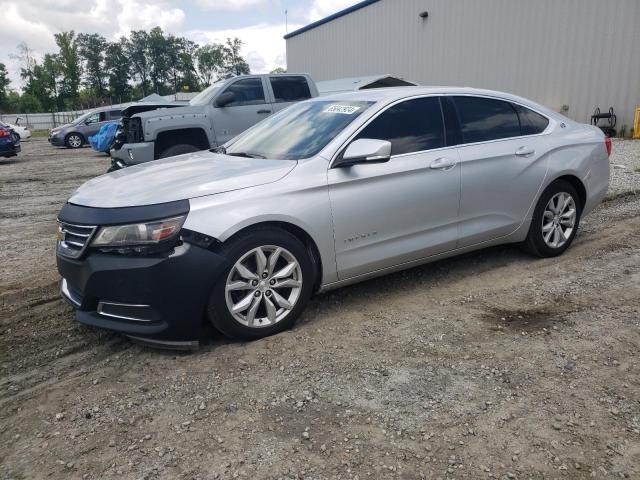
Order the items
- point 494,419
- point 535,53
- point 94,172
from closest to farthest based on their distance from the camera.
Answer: point 494,419
point 94,172
point 535,53

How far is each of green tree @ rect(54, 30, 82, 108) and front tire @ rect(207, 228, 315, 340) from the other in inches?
3188

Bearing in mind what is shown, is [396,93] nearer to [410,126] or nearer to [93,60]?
[410,126]

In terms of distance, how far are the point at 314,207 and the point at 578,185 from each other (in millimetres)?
2961

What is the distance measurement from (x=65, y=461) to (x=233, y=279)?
1.35 m

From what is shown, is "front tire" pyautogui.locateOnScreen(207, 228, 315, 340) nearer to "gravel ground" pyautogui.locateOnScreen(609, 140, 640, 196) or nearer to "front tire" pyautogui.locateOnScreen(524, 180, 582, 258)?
"front tire" pyautogui.locateOnScreen(524, 180, 582, 258)

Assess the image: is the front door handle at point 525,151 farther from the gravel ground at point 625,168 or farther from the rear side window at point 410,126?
the gravel ground at point 625,168

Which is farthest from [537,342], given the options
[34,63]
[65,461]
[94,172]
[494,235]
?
[34,63]

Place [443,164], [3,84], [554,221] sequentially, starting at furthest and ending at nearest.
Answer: [3,84], [554,221], [443,164]

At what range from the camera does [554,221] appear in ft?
16.4

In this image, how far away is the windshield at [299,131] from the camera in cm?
395

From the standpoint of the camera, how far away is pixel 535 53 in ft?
57.5

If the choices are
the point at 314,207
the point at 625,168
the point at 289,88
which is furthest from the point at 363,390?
the point at 625,168

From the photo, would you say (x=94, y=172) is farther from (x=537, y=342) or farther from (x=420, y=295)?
(x=537, y=342)

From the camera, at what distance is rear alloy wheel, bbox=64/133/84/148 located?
79.9 feet
